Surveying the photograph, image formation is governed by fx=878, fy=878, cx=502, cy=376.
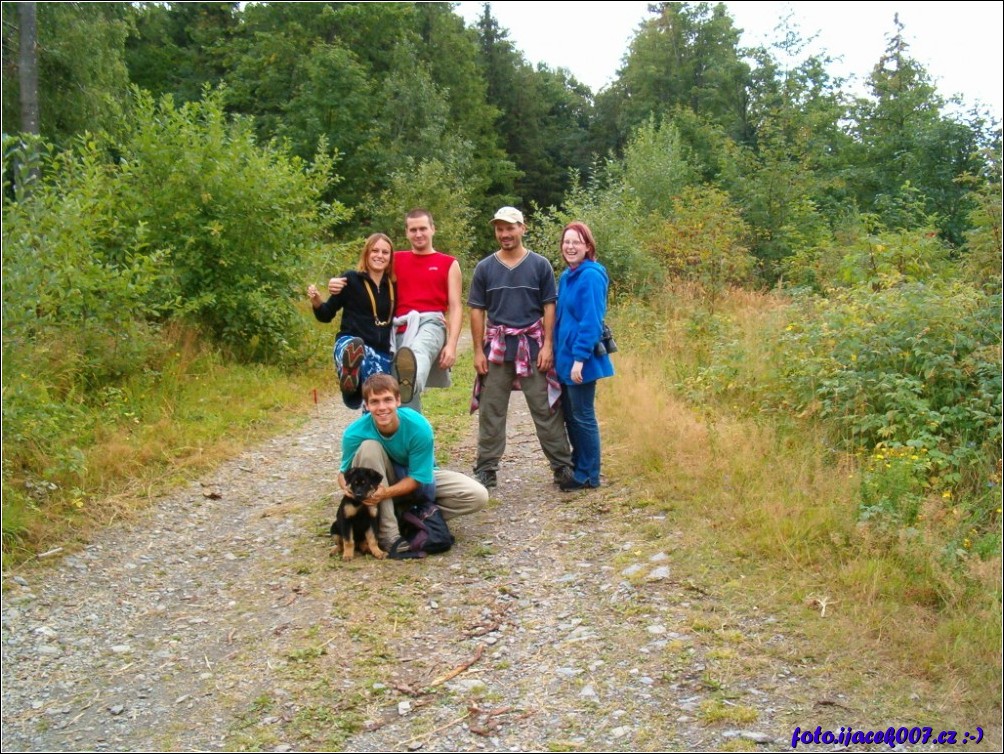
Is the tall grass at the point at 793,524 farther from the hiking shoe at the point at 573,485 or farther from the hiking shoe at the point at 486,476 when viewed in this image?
the hiking shoe at the point at 486,476

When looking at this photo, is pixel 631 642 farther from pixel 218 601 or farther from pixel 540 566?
pixel 218 601

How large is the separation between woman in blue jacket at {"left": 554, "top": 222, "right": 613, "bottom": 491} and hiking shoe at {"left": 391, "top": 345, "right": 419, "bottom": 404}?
1054 millimetres

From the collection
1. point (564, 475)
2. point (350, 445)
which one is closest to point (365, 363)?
point (350, 445)

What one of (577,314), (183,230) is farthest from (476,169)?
(577,314)

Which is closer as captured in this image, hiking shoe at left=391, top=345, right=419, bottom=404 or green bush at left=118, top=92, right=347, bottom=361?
hiking shoe at left=391, top=345, right=419, bottom=404

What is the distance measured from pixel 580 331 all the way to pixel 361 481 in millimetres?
1881

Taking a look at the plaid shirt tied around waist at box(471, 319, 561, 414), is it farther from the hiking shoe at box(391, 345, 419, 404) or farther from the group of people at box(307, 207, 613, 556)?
the hiking shoe at box(391, 345, 419, 404)

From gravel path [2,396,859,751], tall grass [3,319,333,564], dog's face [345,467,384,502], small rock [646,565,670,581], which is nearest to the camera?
gravel path [2,396,859,751]

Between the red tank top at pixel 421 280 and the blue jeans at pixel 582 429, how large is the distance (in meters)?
1.14

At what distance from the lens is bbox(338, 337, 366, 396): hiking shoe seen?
5.90 metres

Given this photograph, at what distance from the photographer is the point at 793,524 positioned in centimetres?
512

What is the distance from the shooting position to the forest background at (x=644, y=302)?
5.29 meters

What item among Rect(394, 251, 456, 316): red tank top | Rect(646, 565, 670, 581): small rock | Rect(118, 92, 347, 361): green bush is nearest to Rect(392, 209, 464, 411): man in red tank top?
Rect(394, 251, 456, 316): red tank top

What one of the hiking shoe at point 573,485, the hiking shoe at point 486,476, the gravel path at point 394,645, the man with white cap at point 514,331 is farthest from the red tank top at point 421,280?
the hiking shoe at point 573,485
